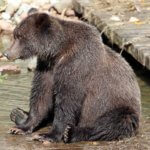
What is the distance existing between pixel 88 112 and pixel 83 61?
563 mm

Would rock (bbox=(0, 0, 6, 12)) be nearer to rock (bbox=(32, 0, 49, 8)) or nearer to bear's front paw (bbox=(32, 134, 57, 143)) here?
rock (bbox=(32, 0, 49, 8))

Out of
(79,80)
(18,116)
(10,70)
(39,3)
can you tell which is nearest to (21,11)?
(39,3)

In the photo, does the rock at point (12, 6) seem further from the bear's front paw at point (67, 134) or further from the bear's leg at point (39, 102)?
the bear's front paw at point (67, 134)

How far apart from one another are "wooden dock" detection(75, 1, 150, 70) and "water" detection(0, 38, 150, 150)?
1.64ft

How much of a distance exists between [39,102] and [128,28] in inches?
179

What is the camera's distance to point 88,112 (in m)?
8.04

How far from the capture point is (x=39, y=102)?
27.3ft

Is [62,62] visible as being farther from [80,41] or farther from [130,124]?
[130,124]

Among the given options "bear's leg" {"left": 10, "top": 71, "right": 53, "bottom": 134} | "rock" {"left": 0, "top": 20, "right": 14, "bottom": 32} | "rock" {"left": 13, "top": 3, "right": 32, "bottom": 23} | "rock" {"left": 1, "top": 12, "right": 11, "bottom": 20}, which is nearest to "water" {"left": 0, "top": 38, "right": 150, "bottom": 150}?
"bear's leg" {"left": 10, "top": 71, "right": 53, "bottom": 134}

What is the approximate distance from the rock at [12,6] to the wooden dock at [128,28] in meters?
2.57

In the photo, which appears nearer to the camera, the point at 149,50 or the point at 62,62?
the point at 62,62

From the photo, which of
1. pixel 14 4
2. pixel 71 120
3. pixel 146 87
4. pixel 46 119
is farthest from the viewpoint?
pixel 14 4

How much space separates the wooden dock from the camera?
36.0ft

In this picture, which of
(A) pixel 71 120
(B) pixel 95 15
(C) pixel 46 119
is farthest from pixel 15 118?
(B) pixel 95 15
